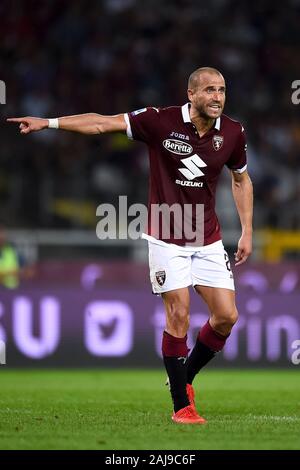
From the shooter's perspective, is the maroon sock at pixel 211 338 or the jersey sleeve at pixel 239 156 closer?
the jersey sleeve at pixel 239 156

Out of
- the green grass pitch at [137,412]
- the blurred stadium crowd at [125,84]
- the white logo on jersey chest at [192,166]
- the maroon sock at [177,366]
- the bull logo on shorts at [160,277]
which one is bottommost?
the green grass pitch at [137,412]

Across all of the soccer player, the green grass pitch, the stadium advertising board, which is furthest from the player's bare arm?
the stadium advertising board

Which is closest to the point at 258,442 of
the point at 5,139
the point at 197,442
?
the point at 197,442

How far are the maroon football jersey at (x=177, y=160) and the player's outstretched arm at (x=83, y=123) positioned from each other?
0.35 ft

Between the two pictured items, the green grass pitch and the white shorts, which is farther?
the white shorts

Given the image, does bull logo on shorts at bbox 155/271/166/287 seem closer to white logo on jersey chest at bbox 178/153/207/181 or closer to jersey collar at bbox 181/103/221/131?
white logo on jersey chest at bbox 178/153/207/181

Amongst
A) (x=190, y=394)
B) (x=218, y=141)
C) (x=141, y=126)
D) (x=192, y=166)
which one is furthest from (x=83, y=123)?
(x=190, y=394)

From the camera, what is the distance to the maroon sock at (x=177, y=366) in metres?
7.73

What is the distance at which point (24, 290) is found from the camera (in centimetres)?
1416

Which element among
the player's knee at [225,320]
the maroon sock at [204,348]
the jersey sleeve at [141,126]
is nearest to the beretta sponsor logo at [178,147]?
the jersey sleeve at [141,126]

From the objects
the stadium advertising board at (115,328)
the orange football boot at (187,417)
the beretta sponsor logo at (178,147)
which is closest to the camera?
the orange football boot at (187,417)

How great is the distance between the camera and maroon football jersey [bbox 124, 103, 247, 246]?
7.85 m

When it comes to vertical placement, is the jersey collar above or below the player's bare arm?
above

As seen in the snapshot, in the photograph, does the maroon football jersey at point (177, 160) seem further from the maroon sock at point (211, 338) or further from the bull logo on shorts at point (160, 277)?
the maroon sock at point (211, 338)
